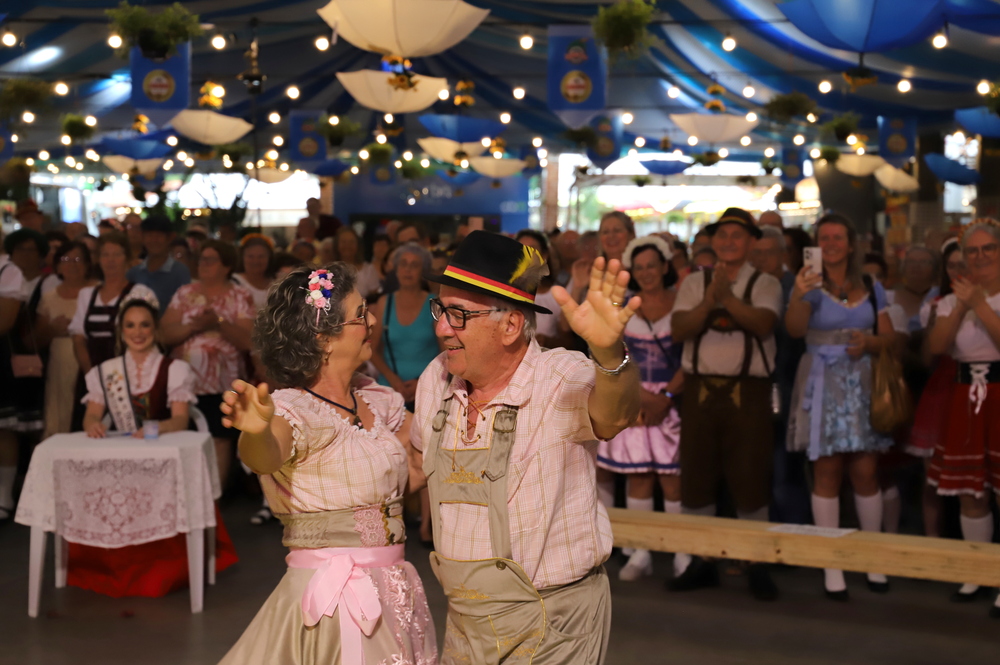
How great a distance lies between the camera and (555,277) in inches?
250

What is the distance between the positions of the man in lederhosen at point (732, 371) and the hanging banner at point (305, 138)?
36.5ft

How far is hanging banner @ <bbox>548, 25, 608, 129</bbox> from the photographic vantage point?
31.2 ft

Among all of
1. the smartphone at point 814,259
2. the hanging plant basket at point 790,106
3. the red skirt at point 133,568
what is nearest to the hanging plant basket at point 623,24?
the hanging plant basket at point 790,106

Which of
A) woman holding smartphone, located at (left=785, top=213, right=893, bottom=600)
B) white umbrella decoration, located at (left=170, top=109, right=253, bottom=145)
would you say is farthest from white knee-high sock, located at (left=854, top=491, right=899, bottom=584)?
white umbrella decoration, located at (left=170, top=109, right=253, bottom=145)

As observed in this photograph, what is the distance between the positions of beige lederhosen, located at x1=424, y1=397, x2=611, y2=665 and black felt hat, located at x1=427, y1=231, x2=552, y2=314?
238 mm

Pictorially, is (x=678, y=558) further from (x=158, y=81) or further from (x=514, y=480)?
(x=158, y=81)

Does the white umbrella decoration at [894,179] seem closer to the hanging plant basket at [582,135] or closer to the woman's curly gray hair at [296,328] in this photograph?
the hanging plant basket at [582,135]

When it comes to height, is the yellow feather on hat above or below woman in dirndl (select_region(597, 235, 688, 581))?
above

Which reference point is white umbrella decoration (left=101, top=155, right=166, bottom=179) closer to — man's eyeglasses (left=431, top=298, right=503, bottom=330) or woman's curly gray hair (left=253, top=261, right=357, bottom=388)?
woman's curly gray hair (left=253, top=261, right=357, bottom=388)

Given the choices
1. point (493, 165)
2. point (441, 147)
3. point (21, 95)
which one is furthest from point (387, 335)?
point (493, 165)

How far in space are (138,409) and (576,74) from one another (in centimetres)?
620

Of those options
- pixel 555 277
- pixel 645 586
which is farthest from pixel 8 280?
pixel 645 586

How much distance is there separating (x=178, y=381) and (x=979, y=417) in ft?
11.7

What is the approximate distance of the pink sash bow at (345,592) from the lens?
2.25 metres
